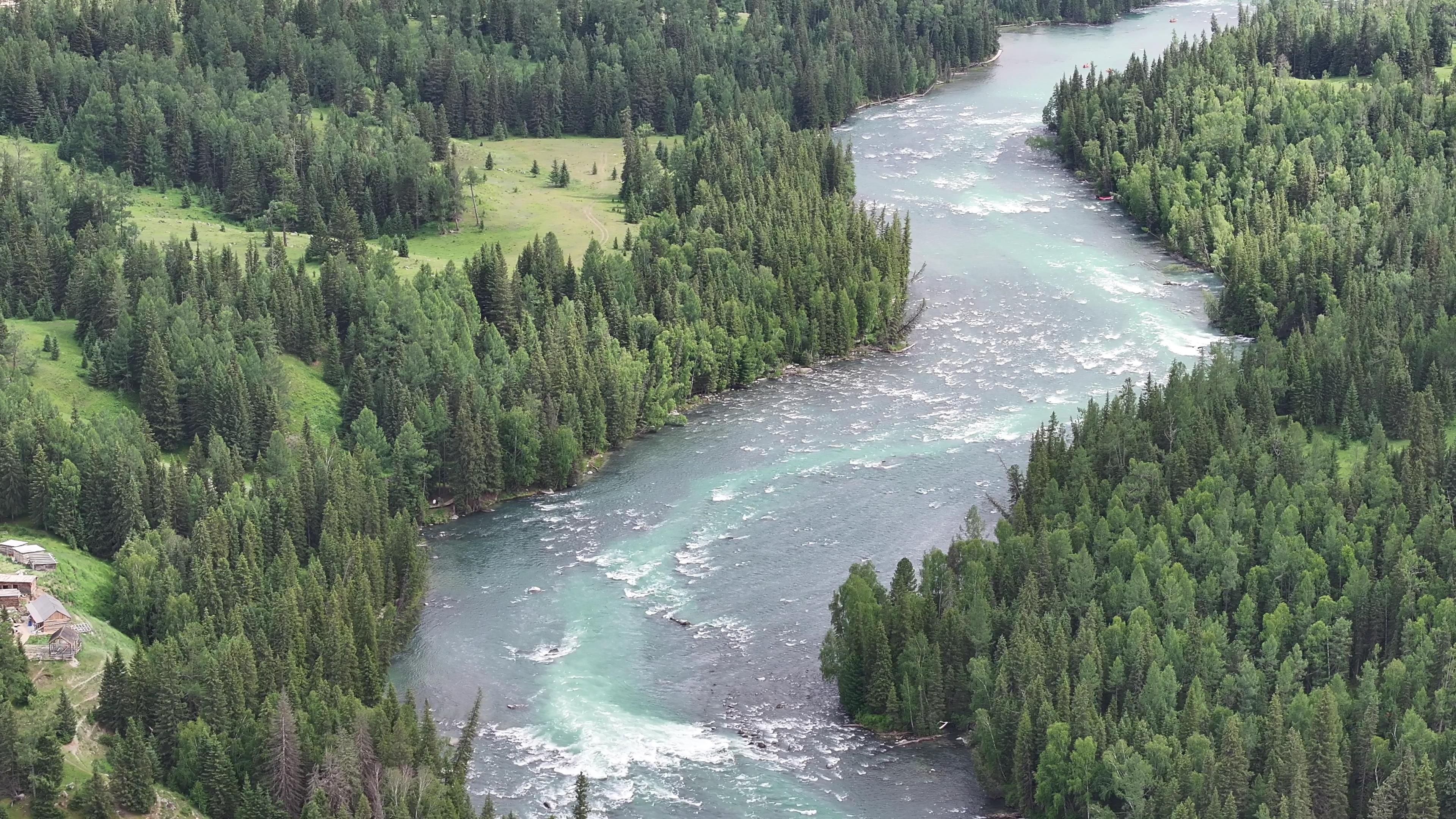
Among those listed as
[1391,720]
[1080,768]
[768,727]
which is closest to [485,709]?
[768,727]

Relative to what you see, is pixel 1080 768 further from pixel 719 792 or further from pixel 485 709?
pixel 485 709

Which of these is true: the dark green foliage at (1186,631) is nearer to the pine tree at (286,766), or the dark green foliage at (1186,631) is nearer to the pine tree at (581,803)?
the pine tree at (581,803)

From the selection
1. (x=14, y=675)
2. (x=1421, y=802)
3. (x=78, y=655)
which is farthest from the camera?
(x=78, y=655)

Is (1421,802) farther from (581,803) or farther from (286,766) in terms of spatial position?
(286,766)

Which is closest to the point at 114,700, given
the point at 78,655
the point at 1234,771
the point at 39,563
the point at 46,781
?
the point at 78,655

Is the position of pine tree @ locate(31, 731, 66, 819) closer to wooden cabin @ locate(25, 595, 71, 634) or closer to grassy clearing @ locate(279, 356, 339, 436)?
wooden cabin @ locate(25, 595, 71, 634)

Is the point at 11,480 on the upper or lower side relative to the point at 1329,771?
upper

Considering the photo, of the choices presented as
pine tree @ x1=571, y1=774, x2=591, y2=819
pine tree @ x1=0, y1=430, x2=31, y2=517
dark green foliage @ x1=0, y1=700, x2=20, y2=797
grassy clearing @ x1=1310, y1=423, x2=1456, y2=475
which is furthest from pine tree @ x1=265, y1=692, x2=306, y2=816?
grassy clearing @ x1=1310, y1=423, x2=1456, y2=475
